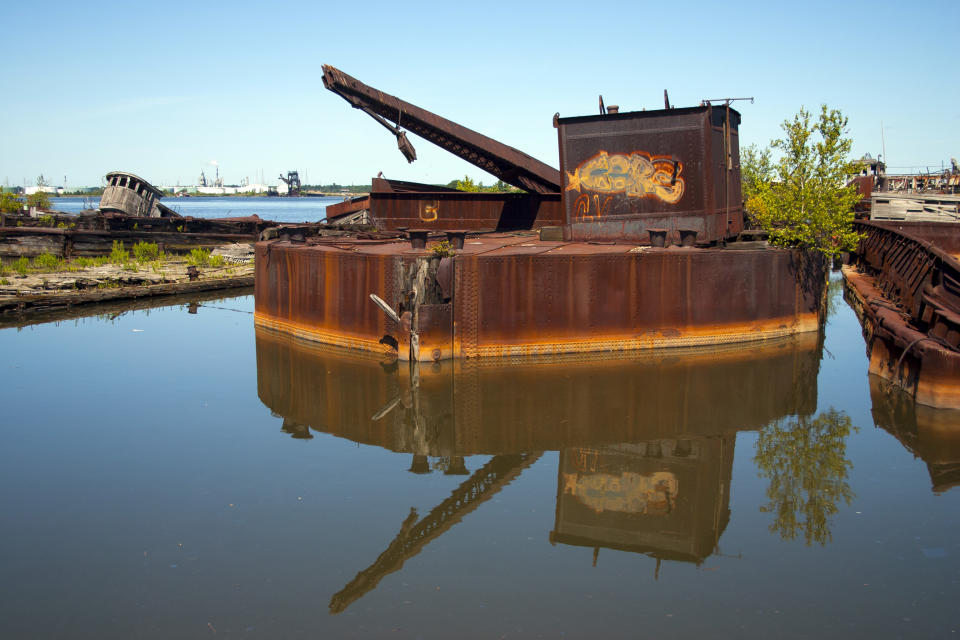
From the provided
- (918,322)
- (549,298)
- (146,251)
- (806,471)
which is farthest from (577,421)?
(146,251)

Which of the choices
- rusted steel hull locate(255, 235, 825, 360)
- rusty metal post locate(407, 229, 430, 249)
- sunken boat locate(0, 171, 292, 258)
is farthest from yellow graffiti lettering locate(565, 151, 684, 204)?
sunken boat locate(0, 171, 292, 258)

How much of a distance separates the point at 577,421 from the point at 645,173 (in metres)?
8.03

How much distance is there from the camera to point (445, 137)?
2250cm

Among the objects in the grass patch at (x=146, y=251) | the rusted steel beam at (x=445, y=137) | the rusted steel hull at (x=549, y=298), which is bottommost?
the rusted steel hull at (x=549, y=298)

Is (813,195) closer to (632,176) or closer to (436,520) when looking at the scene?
(632,176)

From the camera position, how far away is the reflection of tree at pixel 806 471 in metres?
8.52

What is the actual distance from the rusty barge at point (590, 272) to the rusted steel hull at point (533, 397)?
19.4 inches

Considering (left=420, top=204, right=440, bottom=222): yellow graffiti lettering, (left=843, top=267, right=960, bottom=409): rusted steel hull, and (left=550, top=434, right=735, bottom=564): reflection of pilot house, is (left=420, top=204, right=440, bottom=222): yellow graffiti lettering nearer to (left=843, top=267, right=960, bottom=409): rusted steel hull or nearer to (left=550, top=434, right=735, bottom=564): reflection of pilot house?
(left=843, top=267, right=960, bottom=409): rusted steel hull

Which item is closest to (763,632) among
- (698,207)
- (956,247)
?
(698,207)

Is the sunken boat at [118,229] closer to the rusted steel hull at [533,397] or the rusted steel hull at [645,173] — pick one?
the rusted steel hull at [645,173]

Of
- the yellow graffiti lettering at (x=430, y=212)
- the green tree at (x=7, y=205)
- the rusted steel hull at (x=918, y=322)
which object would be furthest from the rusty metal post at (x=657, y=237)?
the green tree at (x=7, y=205)

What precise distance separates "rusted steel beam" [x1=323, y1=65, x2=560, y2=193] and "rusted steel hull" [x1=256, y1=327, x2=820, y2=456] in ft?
26.6

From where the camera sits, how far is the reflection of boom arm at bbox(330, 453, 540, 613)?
707 cm

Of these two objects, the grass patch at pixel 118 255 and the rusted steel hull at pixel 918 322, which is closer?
the rusted steel hull at pixel 918 322
